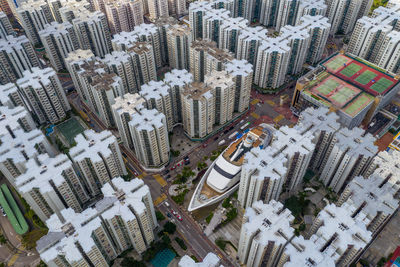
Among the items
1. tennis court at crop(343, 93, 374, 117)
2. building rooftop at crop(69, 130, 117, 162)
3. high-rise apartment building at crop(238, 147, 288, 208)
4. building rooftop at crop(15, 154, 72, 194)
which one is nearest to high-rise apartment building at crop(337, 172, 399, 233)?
high-rise apartment building at crop(238, 147, 288, 208)

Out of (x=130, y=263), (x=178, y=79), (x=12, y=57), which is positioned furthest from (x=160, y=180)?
(x=12, y=57)

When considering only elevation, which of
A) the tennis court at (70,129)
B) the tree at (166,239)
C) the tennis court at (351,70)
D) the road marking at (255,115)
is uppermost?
the tennis court at (351,70)

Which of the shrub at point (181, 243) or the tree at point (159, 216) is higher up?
the tree at point (159, 216)

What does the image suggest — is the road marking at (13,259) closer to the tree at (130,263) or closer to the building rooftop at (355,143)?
the tree at (130,263)

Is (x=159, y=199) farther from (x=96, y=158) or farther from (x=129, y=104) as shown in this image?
(x=129, y=104)

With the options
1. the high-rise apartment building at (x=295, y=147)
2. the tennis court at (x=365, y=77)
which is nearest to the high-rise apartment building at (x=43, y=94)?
the high-rise apartment building at (x=295, y=147)

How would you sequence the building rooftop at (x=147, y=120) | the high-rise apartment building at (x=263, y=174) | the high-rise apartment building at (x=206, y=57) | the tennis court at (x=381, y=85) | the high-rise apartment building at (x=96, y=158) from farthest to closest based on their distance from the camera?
1. the tennis court at (x=381, y=85)
2. the high-rise apartment building at (x=206, y=57)
3. the building rooftop at (x=147, y=120)
4. the high-rise apartment building at (x=96, y=158)
5. the high-rise apartment building at (x=263, y=174)

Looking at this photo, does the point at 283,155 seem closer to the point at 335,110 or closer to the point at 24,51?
the point at 335,110
